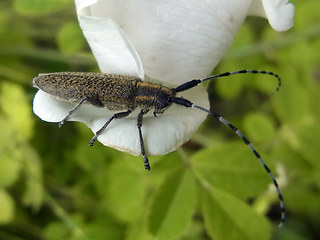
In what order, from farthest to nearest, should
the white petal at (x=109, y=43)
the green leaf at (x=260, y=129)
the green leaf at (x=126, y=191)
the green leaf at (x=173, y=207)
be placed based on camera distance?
the green leaf at (x=260, y=129) → the green leaf at (x=126, y=191) → the green leaf at (x=173, y=207) → the white petal at (x=109, y=43)

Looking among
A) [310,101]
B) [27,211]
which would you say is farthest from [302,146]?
[27,211]

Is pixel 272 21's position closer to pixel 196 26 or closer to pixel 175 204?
pixel 196 26

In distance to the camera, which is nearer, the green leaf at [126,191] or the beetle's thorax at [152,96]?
the beetle's thorax at [152,96]

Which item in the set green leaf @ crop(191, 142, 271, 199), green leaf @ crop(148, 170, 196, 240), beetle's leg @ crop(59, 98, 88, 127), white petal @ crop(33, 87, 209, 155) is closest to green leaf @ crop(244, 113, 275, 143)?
green leaf @ crop(191, 142, 271, 199)

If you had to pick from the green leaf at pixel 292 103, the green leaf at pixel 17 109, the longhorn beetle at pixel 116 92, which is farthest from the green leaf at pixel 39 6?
the green leaf at pixel 292 103

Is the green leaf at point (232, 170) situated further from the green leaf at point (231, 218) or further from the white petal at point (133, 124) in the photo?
the white petal at point (133, 124)

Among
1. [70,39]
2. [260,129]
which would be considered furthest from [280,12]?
[70,39]

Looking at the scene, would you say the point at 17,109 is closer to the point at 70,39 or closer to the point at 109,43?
the point at 70,39
